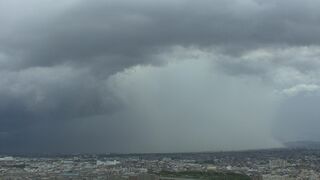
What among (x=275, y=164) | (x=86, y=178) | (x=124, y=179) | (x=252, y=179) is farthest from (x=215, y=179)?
(x=275, y=164)

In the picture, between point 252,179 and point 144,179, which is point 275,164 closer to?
point 252,179

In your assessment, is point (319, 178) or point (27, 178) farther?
point (27, 178)

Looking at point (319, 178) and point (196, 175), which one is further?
point (196, 175)

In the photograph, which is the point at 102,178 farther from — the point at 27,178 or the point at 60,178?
the point at 27,178

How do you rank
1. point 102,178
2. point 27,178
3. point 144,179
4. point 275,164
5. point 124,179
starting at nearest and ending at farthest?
point 144,179, point 124,179, point 102,178, point 27,178, point 275,164

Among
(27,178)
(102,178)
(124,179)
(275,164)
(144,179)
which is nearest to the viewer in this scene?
(144,179)

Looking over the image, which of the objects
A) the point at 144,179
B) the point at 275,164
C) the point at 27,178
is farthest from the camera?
the point at 275,164

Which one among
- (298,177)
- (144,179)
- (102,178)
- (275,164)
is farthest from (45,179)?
(275,164)
